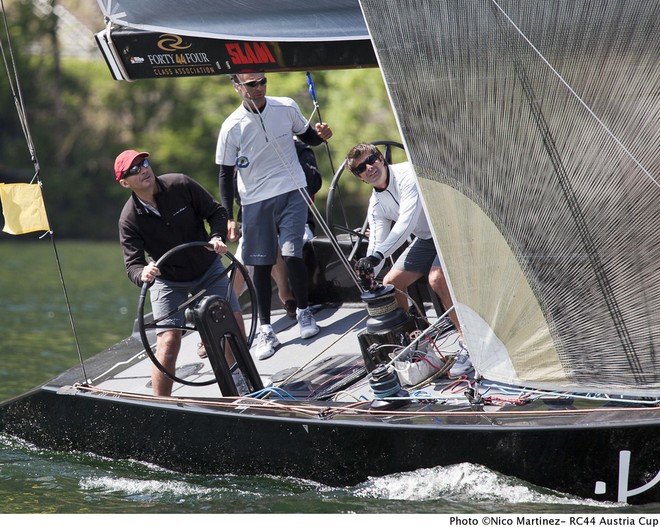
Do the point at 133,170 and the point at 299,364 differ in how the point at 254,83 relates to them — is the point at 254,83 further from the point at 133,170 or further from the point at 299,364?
the point at 299,364

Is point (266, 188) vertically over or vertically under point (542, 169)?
over

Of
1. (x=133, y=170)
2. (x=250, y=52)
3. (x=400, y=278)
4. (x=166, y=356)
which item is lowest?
(x=166, y=356)

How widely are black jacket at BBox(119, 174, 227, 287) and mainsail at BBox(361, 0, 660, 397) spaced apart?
1.61 metres

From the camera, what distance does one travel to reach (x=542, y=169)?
4520 millimetres

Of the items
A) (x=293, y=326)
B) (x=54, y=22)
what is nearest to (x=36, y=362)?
(x=293, y=326)

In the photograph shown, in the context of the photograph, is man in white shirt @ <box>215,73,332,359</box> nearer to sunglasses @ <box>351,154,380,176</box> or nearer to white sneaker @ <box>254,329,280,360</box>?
white sneaker @ <box>254,329,280,360</box>

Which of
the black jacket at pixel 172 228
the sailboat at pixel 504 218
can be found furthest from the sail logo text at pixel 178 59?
the black jacket at pixel 172 228

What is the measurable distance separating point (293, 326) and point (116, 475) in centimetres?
178

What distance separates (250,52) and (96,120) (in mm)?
24255

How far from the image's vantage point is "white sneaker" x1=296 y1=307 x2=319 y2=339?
6.83m

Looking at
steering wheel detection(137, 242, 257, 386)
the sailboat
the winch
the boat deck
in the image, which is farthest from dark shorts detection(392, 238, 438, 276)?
steering wheel detection(137, 242, 257, 386)

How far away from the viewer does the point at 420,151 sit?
15.4ft

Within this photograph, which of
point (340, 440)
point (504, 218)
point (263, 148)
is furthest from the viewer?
point (263, 148)

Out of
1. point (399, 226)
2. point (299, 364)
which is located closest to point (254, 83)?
point (399, 226)
